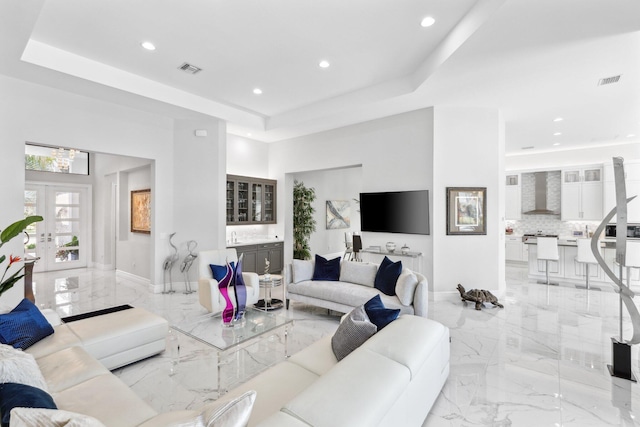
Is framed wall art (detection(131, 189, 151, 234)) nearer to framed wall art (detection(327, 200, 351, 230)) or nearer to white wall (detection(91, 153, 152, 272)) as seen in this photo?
white wall (detection(91, 153, 152, 272))

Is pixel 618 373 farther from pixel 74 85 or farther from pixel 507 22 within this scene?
pixel 74 85

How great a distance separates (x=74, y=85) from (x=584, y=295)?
8.80m

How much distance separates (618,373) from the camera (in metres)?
2.82

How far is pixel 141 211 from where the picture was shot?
6598 mm

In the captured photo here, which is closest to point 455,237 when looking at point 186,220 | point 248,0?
point 248,0

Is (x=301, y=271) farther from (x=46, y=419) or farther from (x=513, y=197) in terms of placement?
(x=513, y=197)

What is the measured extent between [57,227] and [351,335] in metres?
8.88

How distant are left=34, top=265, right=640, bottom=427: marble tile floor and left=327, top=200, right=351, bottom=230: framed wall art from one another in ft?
16.0

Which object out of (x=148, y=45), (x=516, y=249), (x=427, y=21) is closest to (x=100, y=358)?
(x=148, y=45)

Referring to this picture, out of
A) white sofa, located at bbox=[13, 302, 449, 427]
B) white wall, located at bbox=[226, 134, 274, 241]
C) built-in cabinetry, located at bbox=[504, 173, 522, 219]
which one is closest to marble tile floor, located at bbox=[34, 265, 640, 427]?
white sofa, located at bbox=[13, 302, 449, 427]

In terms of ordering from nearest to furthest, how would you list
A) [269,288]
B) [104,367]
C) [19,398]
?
[19,398] < [104,367] < [269,288]

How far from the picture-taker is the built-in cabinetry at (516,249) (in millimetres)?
8734

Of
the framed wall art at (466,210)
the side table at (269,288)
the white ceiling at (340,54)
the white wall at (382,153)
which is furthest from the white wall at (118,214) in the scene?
A: the framed wall art at (466,210)

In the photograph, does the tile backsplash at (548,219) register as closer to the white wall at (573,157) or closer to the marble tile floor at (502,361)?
the white wall at (573,157)
